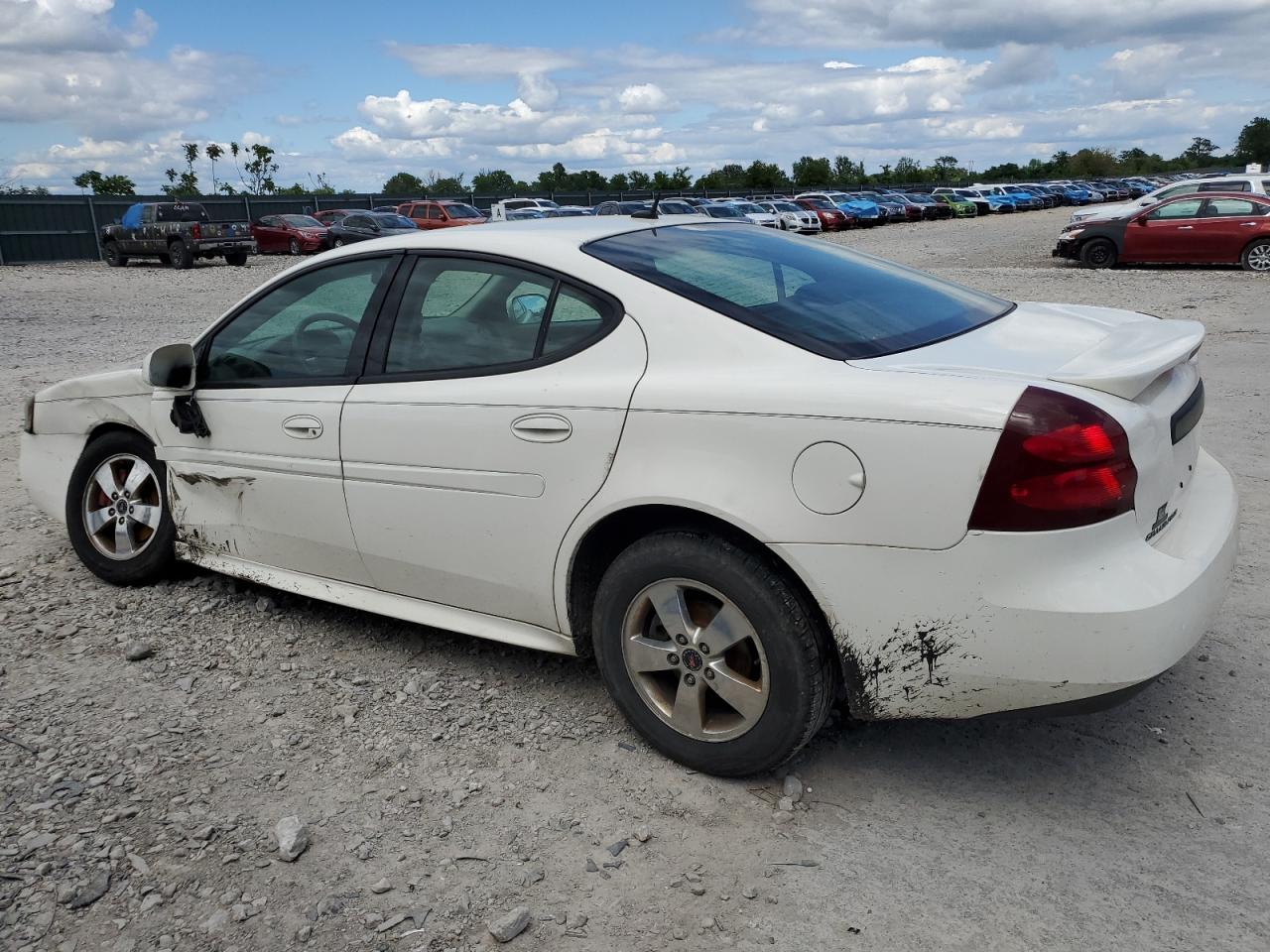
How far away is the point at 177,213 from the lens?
28.2m

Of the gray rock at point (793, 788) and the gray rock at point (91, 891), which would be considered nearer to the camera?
the gray rock at point (91, 891)

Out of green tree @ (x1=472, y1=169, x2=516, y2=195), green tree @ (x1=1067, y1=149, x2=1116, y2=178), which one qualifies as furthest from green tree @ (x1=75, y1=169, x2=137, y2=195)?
green tree @ (x1=1067, y1=149, x2=1116, y2=178)

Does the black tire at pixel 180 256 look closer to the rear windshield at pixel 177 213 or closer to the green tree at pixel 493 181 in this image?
the rear windshield at pixel 177 213

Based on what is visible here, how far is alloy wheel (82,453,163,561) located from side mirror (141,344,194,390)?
58cm

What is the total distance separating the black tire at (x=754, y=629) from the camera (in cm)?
275

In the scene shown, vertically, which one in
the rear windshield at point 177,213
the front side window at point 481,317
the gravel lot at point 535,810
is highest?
the rear windshield at point 177,213

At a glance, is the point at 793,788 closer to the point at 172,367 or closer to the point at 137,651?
the point at 137,651

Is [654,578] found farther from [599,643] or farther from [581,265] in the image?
[581,265]

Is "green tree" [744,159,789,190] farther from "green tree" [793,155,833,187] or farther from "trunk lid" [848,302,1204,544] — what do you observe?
"trunk lid" [848,302,1204,544]

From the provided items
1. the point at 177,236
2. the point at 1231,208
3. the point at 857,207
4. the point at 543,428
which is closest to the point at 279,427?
the point at 543,428

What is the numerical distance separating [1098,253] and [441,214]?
62.6ft

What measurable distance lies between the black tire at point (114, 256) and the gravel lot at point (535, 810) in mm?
28482

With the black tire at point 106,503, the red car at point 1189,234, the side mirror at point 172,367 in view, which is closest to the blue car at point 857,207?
the red car at point 1189,234

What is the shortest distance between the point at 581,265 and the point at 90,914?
7.18ft
